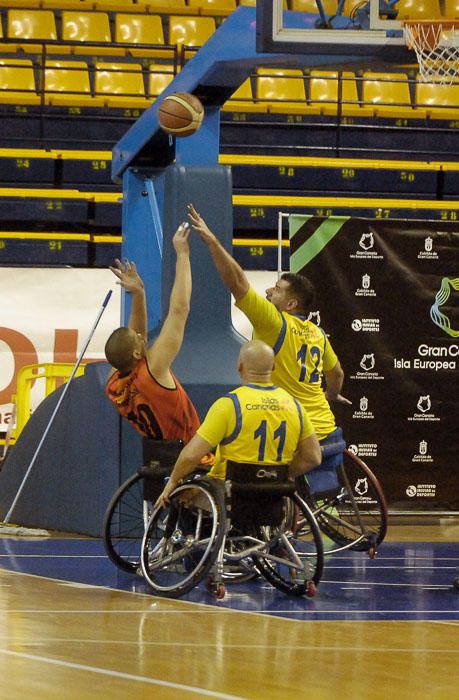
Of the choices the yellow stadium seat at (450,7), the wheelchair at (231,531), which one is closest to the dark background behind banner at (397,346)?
the wheelchair at (231,531)

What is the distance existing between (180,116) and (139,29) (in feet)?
37.2

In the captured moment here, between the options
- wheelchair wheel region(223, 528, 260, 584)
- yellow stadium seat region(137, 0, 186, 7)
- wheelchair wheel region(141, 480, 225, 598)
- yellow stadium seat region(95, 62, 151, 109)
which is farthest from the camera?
yellow stadium seat region(137, 0, 186, 7)

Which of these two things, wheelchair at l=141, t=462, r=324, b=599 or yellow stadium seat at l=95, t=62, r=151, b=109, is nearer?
wheelchair at l=141, t=462, r=324, b=599

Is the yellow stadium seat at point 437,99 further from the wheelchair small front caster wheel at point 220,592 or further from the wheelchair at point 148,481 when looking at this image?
the wheelchair small front caster wheel at point 220,592

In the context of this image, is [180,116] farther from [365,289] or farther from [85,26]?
[85,26]

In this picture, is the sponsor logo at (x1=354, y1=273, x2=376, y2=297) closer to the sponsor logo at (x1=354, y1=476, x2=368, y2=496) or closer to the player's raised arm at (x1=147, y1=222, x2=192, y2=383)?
the sponsor logo at (x1=354, y1=476, x2=368, y2=496)

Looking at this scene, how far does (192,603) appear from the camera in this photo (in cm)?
639

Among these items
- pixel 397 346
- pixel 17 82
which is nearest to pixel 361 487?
pixel 397 346

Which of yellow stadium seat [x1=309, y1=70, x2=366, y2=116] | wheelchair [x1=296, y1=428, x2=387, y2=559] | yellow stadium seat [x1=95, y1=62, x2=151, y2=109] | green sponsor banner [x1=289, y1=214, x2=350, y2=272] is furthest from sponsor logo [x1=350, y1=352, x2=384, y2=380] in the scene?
yellow stadium seat [x1=95, y1=62, x2=151, y2=109]

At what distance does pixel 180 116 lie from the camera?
332 inches

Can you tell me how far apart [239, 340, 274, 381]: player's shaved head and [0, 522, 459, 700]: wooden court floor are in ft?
3.88

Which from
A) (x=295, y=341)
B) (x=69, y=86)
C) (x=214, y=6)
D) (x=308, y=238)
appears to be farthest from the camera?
(x=214, y=6)

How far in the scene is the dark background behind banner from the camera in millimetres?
10227

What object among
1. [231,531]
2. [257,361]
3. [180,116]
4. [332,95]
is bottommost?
[231,531]
